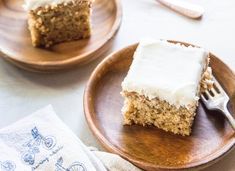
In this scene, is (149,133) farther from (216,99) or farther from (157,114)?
(216,99)

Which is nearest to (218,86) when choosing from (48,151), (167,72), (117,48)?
(167,72)

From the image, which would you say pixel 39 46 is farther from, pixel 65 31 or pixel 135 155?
pixel 135 155

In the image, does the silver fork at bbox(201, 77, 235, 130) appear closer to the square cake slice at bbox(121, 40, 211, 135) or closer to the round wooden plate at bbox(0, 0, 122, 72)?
the square cake slice at bbox(121, 40, 211, 135)

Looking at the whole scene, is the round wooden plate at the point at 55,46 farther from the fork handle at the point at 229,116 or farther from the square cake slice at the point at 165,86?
the fork handle at the point at 229,116

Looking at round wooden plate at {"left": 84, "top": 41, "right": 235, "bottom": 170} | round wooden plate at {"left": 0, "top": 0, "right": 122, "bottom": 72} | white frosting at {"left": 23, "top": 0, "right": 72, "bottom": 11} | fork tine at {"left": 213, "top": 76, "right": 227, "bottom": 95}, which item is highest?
white frosting at {"left": 23, "top": 0, "right": 72, "bottom": 11}

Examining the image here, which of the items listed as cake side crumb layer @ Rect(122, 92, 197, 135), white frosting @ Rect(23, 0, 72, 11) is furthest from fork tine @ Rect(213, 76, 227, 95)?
white frosting @ Rect(23, 0, 72, 11)

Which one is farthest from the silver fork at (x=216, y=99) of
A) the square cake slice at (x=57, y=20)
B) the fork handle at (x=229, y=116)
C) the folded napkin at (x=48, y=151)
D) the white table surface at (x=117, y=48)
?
the square cake slice at (x=57, y=20)

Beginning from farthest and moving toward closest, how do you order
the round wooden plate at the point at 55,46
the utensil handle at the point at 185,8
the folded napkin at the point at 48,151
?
the utensil handle at the point at 185,8
the round wooden plate at the point at 55,46
the folded napkin at the point at 48,151
